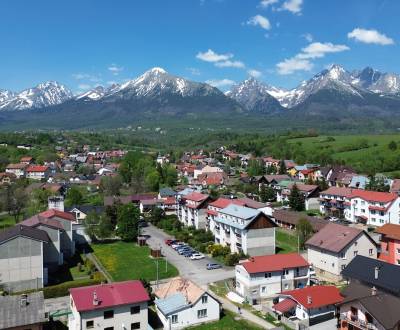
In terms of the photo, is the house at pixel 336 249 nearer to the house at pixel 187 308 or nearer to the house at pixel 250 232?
the house at pixel 250 232

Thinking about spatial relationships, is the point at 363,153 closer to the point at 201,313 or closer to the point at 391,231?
the point at 391,231

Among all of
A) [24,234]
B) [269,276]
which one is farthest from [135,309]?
[24,234]

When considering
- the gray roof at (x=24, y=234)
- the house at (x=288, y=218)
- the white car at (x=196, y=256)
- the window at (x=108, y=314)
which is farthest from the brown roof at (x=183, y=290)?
the house at (x=288, y=218)

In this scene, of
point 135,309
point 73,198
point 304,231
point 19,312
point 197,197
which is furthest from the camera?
point 73,198

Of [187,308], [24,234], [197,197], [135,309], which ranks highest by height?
[24,234]

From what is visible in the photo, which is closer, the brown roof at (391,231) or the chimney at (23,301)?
the chimney at (23,301)

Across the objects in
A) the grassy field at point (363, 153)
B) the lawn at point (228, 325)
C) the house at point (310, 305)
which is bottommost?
the lawn at point (228, 325)

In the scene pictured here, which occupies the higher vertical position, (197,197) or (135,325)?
(197,197)
